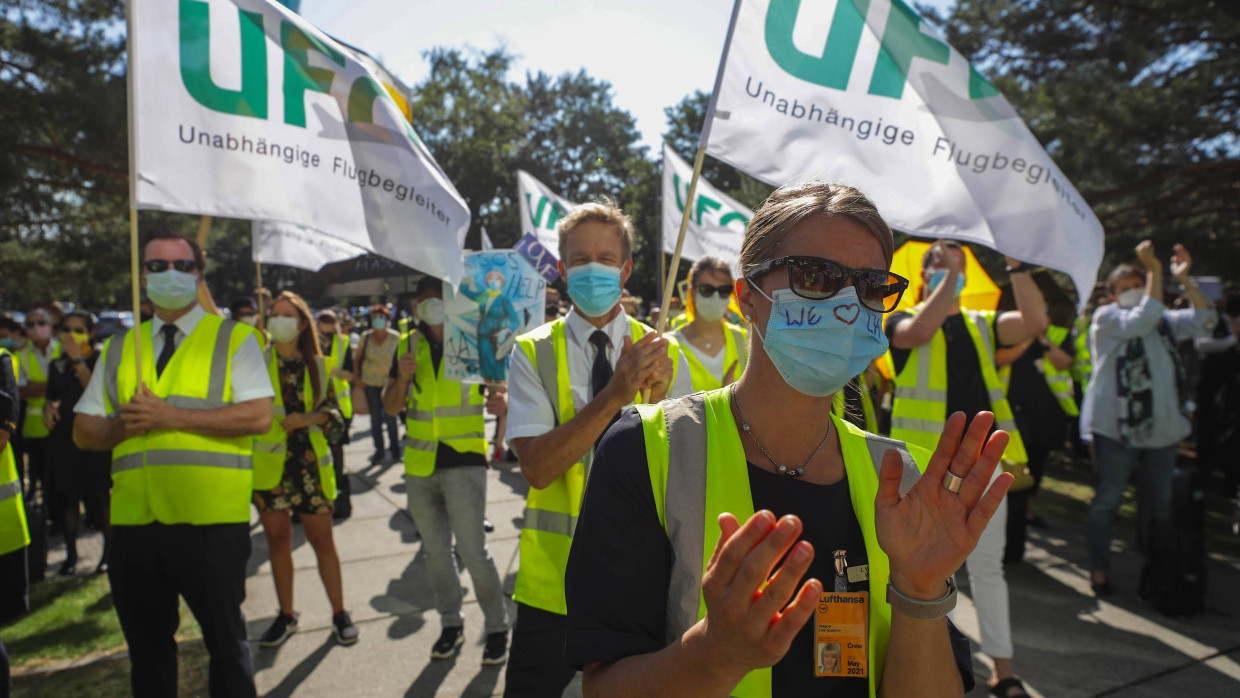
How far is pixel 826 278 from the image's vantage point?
5.48 ft

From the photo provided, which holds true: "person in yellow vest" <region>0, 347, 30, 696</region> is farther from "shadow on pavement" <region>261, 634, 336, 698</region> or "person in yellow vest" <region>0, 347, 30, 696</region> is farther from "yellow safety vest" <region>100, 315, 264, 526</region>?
"shadow on pavement" <region>261, 634, 336, 698</region>

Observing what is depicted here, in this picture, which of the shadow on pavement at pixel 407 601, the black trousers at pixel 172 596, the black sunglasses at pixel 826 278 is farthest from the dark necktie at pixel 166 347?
the black sunglasses at pixel 826 278

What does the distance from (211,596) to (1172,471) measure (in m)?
5.80

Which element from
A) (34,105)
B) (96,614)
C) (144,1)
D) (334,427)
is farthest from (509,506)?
(34,105)

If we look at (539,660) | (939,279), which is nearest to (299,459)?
(539,660)

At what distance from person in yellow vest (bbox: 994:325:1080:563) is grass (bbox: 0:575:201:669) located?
5.94 m

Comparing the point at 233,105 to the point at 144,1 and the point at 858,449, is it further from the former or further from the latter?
the point at 858,449

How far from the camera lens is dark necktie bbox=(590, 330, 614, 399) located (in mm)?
2936

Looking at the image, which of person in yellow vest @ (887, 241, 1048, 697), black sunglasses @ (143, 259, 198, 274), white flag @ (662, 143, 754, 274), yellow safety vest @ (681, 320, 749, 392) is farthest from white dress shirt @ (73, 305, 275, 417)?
white flag @ (662, 143, 754, 274)

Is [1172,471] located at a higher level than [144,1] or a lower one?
lower

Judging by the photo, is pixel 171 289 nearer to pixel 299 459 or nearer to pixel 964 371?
pixel 299 459

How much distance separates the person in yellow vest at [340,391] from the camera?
6480 millimetres

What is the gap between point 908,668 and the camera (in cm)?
143

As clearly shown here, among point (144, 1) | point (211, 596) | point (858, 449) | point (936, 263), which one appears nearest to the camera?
point (858, 449)
